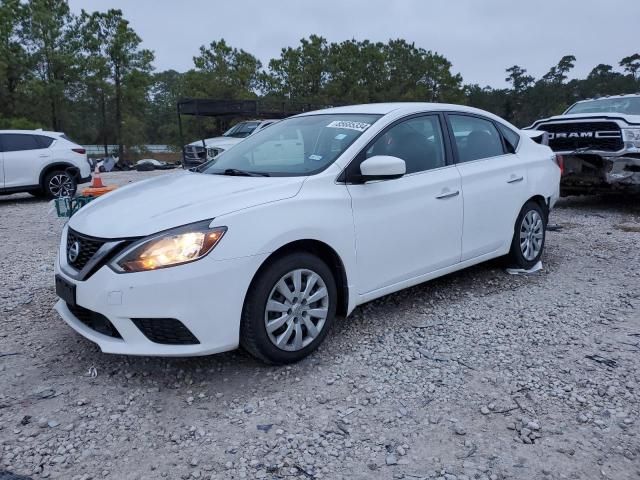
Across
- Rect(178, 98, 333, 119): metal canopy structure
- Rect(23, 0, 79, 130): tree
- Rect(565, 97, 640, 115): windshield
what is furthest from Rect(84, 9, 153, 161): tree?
Rect(565, 97, 640, 115): windshield

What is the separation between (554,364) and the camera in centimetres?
327

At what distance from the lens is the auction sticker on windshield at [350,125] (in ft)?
12.5

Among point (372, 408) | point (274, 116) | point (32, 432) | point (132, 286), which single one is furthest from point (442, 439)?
point (274, 116)

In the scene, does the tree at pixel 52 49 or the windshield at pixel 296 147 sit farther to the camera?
the tree at pixel 52 49

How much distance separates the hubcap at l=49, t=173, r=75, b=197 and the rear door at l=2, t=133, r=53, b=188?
0.29 m

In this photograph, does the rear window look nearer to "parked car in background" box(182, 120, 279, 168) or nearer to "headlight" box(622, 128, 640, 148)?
"parked car in background" box(182, 120, 279, 168)

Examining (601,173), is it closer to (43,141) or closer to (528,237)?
(528,237)

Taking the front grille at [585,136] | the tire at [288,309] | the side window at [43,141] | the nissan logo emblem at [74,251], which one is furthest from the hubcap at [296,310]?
the side window at [43,141]

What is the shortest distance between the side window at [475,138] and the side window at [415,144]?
0.79 ft

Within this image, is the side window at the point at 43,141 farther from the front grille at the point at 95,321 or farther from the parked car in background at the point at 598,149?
the parked car in background at the point at 598,149

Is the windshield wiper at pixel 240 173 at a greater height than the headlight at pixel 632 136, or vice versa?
the headlight at pixel 632 136

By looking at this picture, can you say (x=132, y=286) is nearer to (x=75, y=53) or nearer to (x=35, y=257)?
(x=35, y=257)

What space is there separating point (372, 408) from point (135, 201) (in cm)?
195

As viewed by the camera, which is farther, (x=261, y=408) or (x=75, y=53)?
(x=75, y=53)
